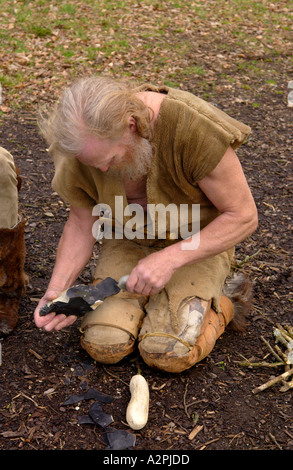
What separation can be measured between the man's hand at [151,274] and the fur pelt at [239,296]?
0.76m

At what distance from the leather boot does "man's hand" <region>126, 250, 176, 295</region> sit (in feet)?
2.52

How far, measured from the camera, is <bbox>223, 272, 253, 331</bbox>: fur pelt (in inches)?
132

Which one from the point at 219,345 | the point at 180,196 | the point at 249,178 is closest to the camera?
the point at 180,196

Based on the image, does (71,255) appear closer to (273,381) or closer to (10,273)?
(10,273)

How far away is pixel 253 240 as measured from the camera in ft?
13.8

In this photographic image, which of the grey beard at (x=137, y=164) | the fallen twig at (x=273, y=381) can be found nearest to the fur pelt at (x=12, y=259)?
the grey beard at (x=137, y=164)

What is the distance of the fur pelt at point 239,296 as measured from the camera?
3.34 metres

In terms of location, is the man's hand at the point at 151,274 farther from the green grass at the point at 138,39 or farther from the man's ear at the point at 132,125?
the green grass at the point at 138,39

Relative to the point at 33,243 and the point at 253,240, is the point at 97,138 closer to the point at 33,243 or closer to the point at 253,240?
the point at 33,243

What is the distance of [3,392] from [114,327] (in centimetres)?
65

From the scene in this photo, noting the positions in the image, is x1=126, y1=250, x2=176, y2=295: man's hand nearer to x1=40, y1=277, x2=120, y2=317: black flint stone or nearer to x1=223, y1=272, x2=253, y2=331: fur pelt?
x1=40, y1=277, x2=120, y2=317: black flint stone

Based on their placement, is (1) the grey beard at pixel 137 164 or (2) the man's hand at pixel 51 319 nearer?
(1) the grey beard at pixel 137 164

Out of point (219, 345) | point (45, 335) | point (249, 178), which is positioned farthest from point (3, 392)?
point (249, 178)

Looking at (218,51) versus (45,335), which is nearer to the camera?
(45,335)
